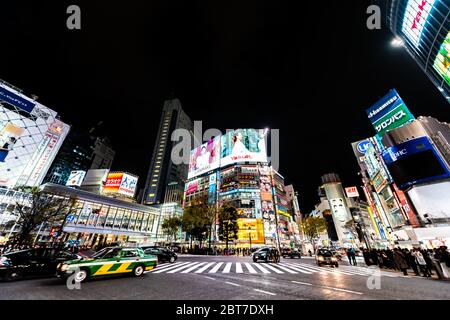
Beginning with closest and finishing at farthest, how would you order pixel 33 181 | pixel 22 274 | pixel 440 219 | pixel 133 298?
1. pixel 133 298
2. pixel 22 274
3. pixel 440 219
4. pixel 33 181

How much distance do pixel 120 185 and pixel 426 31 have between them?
70.9 m

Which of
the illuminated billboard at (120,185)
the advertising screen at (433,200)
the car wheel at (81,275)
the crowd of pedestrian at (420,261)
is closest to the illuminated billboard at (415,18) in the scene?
the advertising screen at (433,200)

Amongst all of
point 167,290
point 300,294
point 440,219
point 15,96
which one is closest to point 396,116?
point 440,219

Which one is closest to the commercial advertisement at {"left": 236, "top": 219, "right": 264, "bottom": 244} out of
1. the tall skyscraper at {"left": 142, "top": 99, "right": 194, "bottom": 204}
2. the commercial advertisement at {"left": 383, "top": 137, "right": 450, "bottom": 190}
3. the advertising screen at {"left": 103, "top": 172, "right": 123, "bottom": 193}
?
the commercial advertisement at {"left": 383, "top": 137, "right": 450, "bottom": 190}

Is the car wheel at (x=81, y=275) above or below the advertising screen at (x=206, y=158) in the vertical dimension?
→ below

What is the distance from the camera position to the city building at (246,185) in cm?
5225

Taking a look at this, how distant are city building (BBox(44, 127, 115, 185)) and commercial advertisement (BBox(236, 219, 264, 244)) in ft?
295

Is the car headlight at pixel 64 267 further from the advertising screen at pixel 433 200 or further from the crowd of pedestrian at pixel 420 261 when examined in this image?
the advertising screen at pixel 433 200

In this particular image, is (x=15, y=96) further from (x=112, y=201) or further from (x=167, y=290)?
(x=167, y=290)

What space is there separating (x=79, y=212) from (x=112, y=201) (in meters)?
7.86

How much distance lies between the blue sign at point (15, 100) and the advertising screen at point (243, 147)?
5034cm
